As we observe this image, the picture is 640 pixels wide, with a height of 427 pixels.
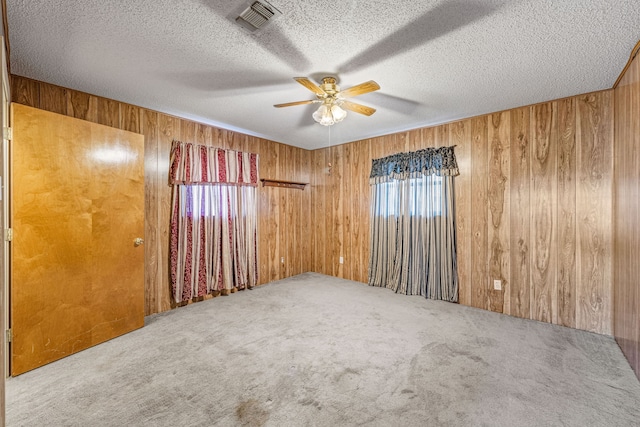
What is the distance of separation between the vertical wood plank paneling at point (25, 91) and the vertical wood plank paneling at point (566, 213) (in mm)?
5246

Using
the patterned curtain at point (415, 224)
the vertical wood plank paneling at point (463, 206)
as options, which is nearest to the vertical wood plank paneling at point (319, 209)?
the patterned curtain at point (415, 224)

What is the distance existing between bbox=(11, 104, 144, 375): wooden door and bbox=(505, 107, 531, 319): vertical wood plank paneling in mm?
4157

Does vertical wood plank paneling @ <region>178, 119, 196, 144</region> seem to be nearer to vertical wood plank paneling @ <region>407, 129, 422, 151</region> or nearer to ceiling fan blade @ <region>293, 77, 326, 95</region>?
ceiling fan blade @ <region>293, 77, 326, 95</region>

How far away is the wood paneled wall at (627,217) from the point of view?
81.0 inches

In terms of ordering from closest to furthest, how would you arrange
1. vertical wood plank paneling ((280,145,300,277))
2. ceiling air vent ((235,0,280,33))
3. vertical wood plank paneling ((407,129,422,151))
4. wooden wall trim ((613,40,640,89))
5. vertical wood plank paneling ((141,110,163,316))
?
ceiling air vent ((235,0,280,33)), wooden wall trim ((613,40,640,89)), vertical wood plank paneling ((141,110,163,316)), vertical wood plank paneling ((407,129,422,151)), vertical wood plank paneling ((280,145,300,277))

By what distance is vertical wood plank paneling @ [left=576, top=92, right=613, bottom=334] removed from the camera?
2744 millimetres

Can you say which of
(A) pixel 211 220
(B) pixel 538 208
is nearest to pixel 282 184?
(A) pixel 211 220

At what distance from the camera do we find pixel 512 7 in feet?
5.38

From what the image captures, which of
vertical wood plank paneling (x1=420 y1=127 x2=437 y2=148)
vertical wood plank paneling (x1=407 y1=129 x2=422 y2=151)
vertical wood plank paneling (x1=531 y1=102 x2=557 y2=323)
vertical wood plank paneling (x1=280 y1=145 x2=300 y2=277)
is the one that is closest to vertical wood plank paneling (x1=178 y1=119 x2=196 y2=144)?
vertical wood plank paneling (x1=280 y1=145 x2=300 y2=277)

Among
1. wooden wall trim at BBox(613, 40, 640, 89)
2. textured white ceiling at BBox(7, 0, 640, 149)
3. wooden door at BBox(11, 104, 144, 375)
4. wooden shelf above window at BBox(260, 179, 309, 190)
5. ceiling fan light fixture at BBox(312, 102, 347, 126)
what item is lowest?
wooden door at BBox(11, 104, 144, 375)

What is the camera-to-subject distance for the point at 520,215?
3199 millimetres

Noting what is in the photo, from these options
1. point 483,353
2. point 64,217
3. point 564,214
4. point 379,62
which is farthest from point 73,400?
point 564,214

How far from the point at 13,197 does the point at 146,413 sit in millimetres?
1879

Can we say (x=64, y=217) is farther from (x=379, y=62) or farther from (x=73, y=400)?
(x=379, y=62)
